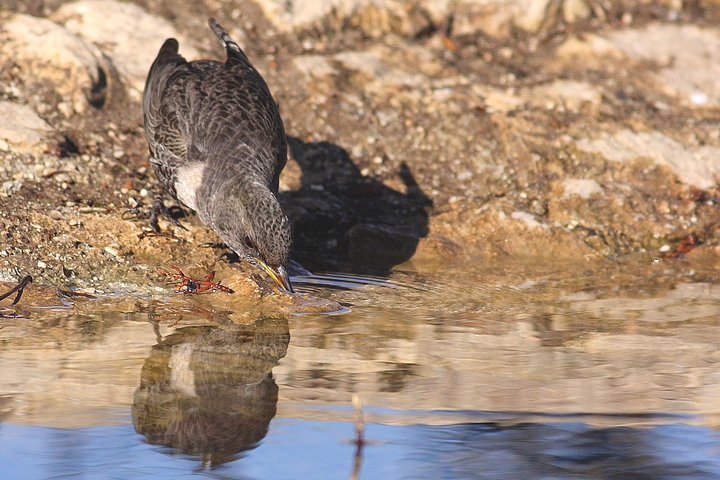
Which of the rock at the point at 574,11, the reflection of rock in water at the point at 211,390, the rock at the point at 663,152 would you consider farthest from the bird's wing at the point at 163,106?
the rock at the point at 574,11

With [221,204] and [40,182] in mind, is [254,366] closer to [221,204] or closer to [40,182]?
[221,204]

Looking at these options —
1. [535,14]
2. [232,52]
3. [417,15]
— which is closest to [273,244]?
[232,52]

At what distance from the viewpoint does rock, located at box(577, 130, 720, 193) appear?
7730 millimetres

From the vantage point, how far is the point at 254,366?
4.29 meters

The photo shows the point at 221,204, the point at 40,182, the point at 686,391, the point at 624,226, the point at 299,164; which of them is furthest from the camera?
the point at 299,164

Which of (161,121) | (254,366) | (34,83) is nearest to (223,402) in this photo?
(254,366)

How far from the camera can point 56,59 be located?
7.57 meters

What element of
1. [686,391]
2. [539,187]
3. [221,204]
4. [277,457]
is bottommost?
[277,457]

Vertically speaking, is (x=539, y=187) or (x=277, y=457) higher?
(x=539, y=187)

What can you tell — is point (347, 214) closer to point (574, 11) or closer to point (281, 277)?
point (281, 277)

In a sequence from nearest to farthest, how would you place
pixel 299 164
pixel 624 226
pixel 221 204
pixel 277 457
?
pixel 277 457 < pixel 221 204 < pixel 624 226 < pixel 299 164

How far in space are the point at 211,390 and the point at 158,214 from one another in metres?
2.85

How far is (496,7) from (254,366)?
650 centimetres

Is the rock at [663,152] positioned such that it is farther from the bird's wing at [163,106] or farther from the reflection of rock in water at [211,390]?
the reflection of rock in water at [211,390]
